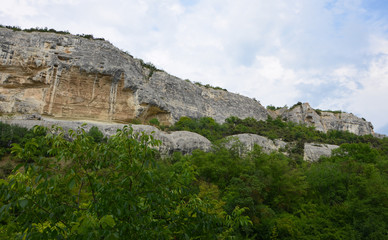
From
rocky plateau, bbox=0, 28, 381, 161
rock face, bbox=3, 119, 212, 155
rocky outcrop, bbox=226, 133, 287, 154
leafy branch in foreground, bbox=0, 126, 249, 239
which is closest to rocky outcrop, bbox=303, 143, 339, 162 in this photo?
rocky plateau, bbox=0, 28, 381, 161

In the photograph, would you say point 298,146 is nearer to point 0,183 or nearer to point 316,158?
point 316,158

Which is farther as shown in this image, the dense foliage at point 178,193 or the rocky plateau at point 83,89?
the rocky plateau at point 83,89

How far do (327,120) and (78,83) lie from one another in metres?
47.6

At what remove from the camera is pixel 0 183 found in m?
3.38

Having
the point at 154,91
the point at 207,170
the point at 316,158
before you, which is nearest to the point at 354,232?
the point at 207,170

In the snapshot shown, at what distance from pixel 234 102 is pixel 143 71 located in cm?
1776

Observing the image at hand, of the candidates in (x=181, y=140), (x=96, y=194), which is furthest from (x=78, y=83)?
(x=96, y=194)

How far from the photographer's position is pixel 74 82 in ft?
104

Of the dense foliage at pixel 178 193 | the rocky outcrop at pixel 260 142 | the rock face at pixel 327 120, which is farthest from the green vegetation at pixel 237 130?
the rock face at pixel 327 120

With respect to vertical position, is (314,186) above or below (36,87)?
below

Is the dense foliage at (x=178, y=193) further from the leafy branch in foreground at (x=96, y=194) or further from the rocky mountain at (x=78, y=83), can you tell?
the rocky mountain at (x=78, y=83)

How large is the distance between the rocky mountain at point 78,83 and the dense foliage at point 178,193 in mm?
6465

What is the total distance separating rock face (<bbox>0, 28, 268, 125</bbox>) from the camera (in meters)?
29.2

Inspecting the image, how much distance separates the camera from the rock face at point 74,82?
29234 millimetres
